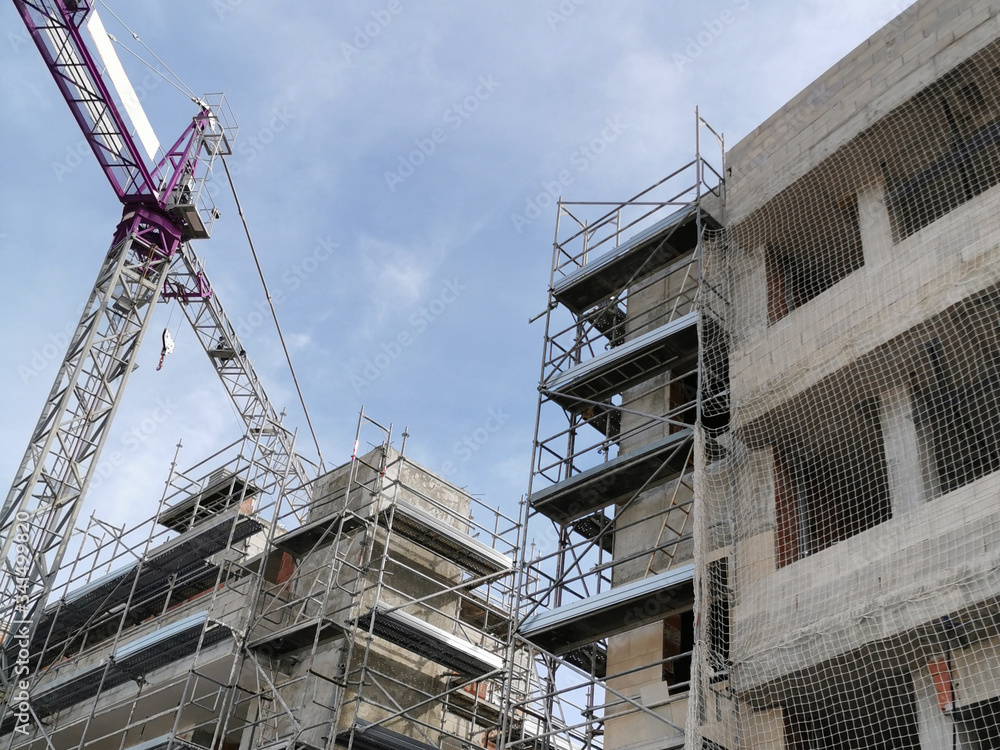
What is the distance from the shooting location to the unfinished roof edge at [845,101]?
50.4 ft

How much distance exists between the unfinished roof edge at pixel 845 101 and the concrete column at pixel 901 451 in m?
4.21

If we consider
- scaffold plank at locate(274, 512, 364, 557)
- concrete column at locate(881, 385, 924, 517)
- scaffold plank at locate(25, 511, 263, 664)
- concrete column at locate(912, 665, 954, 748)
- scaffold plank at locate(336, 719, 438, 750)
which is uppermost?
scaffold plank at locate(25, 511, 263, 664)

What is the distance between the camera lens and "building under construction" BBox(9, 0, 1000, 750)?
12.6 metres

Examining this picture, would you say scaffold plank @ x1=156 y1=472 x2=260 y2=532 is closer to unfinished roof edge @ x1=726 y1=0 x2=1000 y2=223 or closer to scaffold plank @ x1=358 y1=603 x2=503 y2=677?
scaffold plank @ x1=358 y1=603 x2=503 y2=677

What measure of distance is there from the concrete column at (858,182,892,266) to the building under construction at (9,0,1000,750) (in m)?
0.05

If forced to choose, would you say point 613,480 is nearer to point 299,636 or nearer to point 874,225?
point 874,225

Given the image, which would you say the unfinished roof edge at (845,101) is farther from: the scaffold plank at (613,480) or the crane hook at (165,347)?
the crane hook at (165,347)

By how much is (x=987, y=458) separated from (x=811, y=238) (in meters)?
4.68

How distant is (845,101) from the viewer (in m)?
16.8

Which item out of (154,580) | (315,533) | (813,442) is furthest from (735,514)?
(154,580)

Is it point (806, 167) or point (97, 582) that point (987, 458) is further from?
point (97, 582)

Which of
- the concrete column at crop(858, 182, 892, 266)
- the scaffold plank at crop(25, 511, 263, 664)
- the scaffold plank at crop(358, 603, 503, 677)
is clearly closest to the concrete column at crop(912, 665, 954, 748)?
the concrete column at crop(858, 182, 892, 266)

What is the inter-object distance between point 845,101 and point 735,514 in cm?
624

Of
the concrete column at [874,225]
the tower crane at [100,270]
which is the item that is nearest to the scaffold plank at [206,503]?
the tower crane at [100,270]
